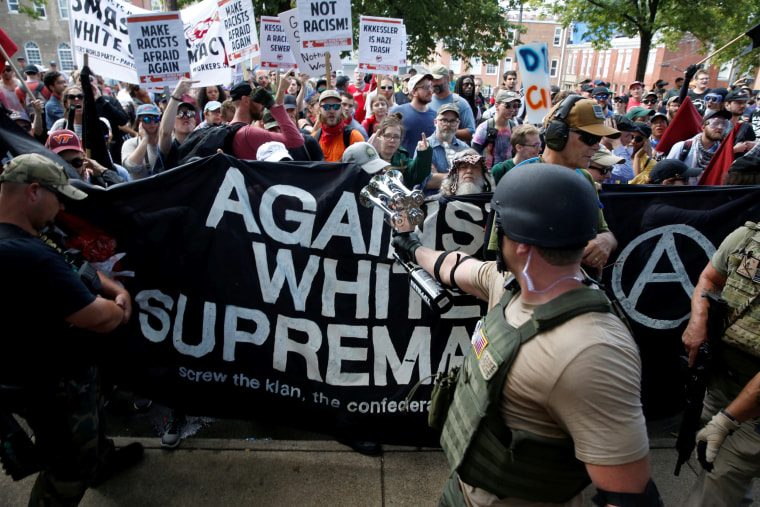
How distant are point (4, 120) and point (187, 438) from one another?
7.86ft

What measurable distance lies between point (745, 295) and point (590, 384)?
162cm

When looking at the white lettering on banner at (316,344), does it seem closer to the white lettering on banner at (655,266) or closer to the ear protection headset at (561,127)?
the white lettering on banner at (655,266)

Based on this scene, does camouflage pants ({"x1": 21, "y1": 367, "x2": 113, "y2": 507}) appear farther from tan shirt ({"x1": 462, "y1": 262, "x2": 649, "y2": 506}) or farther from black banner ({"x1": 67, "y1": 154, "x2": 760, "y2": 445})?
tan shirt ({"x1": 462, "y1": 262, "x2": 649, "y2": 506})

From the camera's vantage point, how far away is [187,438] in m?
3.30

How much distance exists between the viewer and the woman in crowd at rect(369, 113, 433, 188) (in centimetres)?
428

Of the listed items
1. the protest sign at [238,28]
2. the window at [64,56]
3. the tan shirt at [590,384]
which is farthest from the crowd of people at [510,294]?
the window at [64,56]

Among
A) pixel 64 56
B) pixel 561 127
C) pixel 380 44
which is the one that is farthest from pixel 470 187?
pixel 64 56

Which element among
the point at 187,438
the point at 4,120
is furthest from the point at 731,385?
the point at 4,120

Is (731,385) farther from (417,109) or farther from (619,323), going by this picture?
(417,109)

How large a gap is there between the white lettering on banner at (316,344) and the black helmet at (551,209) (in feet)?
5.89

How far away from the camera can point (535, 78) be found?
187 inches

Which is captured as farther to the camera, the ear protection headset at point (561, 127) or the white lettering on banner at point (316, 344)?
the white lettering on banner at point (316, 344)

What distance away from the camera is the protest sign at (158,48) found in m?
5.24

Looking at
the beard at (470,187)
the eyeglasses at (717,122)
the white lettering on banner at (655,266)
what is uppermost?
the eyeglasses at (717,122)
